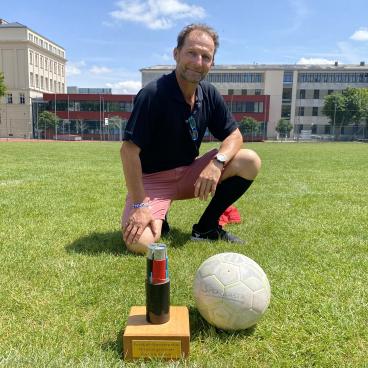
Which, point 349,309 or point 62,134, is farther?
point 62,134

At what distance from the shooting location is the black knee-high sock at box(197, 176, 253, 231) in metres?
4.10

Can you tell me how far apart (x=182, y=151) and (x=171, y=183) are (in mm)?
349

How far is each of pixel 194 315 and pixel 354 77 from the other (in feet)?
306

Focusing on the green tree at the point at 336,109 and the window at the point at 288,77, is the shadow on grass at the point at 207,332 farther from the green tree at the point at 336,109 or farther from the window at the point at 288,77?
the window at the point at 288,77

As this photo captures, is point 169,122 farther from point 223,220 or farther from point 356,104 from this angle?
point 356,104

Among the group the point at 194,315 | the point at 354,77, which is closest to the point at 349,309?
the point at 194,315

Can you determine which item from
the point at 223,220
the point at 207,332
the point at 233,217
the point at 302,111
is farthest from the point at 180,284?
the point at 302,111

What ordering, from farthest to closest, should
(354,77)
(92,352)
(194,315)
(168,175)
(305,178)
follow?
(354,77)
(305,178)
(168,175)
(194,315)
(92,352)

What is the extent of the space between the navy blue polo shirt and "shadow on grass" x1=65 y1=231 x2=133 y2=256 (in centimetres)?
81

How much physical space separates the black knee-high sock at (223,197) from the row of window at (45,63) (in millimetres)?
87529

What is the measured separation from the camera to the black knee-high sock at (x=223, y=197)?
13.4 ft

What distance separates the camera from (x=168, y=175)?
163 inches

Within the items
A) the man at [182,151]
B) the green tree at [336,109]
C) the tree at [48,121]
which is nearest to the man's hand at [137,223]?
the man at [182,151]

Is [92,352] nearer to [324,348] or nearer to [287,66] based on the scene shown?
[324,348]
